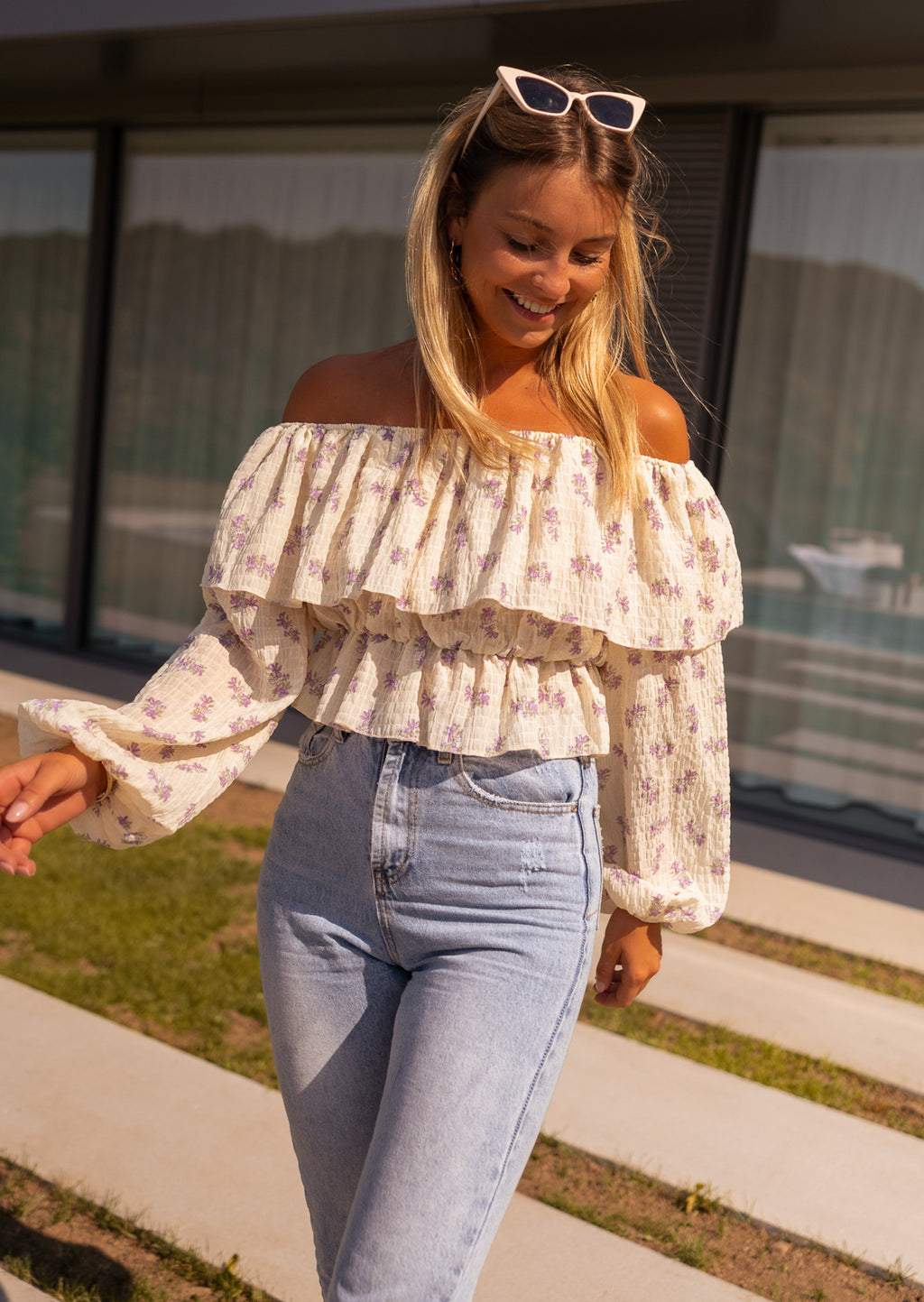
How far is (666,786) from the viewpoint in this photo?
1.74 meters

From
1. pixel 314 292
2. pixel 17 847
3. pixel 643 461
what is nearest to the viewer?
pixel 17 847

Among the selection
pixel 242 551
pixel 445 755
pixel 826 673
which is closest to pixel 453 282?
pixel 242 551

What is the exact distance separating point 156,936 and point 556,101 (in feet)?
10.7

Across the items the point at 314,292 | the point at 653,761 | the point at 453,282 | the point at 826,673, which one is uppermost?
the point at 314,292

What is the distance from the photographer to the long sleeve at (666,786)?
1704 millimetres

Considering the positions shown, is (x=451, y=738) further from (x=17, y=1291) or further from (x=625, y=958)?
(x=17, y=1291)

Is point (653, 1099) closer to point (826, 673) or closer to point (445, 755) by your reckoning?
point (445, 755)

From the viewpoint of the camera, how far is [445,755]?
1536mm

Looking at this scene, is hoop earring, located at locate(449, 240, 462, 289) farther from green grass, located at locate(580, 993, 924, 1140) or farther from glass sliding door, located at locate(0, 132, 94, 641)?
glass sliding door, located at locate(0, 132, 94, 641)

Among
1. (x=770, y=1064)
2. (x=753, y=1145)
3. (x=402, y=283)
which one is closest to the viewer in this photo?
(x=753, y=1145)

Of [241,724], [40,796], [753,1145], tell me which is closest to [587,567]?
[241,724]

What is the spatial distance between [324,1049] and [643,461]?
2.78ft

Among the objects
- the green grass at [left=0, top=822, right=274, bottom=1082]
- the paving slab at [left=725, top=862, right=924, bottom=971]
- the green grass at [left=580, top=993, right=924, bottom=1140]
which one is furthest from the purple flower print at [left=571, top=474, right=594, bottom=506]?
the paving slab at [left=725, top=862, right=924, bottom=971]

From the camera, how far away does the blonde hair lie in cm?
159
